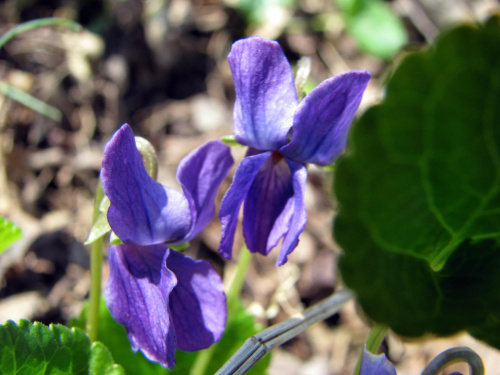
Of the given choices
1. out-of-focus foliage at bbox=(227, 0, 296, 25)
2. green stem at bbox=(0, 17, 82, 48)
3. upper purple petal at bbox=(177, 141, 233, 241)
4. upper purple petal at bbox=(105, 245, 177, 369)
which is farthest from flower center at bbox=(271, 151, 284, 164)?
out-of-focus foliage at bbox=(227, 0, 296, 25)

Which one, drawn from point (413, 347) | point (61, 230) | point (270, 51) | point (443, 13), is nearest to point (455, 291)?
point (270, 51)

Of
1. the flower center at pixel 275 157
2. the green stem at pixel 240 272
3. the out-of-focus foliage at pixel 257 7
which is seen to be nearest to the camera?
the flower center at pixel 275 157

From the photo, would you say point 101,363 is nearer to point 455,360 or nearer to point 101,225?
point 101,225

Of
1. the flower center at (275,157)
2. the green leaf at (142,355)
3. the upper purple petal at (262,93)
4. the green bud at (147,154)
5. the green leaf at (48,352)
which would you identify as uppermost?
the upper purple petal at (262,93)

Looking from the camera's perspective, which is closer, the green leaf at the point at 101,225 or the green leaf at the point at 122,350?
the green leaf at the point at 101,225

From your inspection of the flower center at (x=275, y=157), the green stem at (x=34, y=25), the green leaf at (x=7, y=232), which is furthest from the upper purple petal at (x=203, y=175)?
the green stem at (x=34, y=25)

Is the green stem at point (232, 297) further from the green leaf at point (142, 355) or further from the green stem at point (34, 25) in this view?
the green stem at point (34, 25)

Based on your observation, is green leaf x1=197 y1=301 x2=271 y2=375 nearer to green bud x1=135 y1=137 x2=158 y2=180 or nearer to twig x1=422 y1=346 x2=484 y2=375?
green bud x1=135 y1=137 x2=158 y2=180
